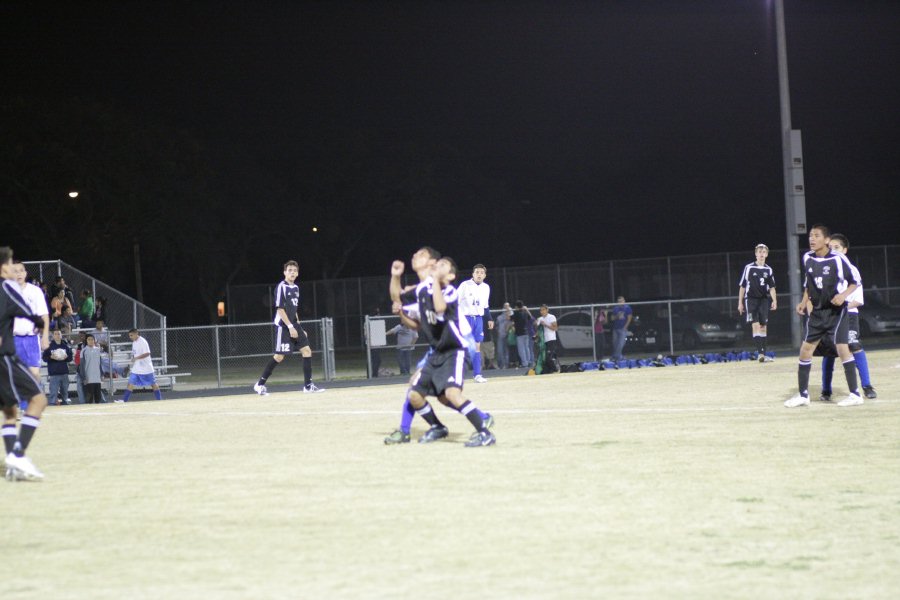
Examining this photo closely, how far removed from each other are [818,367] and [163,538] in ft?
56.9

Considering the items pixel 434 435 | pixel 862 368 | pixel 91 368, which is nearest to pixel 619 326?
pixel 91 368

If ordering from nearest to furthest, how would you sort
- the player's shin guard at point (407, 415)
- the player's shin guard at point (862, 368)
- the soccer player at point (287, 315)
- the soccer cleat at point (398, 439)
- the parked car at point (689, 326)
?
the player's shin guard at point (407, 415) < the soccer cleat at point (398, 439) < the player's shin guard at point (862, 368) < the soccer player at point (287, 315) < the parked car at point (689, 326)

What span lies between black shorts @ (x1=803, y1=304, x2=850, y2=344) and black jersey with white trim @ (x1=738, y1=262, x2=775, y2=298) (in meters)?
10.6

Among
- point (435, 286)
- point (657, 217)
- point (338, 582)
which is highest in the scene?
point (657, 217)

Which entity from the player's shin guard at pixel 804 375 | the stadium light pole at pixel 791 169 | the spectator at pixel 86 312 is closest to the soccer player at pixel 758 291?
the stadium light pole at pixel 791 169

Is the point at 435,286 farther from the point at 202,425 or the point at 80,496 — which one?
the point at 202,425

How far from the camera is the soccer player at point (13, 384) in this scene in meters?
10.2

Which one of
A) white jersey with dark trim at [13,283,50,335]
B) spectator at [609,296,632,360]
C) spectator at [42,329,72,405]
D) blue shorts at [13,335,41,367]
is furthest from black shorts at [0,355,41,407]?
spectator at [609,296,632,360]

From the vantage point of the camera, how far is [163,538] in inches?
295

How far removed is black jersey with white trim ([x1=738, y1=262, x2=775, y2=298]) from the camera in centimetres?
2511

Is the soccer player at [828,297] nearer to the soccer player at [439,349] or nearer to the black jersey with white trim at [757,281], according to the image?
the soccer player at [439,349]

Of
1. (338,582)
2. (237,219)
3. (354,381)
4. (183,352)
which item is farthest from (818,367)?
(237,219)

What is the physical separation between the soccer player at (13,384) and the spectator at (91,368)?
14697 millimetres

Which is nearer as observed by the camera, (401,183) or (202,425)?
(202,425)
